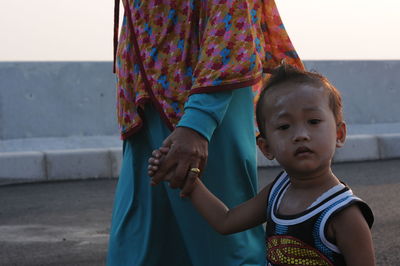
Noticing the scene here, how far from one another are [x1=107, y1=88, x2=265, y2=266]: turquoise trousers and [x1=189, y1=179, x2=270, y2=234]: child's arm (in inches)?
5.6

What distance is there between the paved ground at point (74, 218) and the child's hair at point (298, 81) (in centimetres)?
244

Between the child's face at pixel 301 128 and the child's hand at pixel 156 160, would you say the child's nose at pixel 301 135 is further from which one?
the child's hand at pixel 156 160

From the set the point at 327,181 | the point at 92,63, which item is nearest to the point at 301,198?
the point at 327,181

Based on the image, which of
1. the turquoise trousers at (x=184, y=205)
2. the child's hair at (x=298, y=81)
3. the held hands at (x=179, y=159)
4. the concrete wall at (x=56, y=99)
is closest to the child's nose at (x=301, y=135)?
the child's hair at (x=298, y=81)

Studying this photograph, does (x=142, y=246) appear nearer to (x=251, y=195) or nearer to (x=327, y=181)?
(x=251, y=195)

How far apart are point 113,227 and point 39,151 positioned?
6638mm

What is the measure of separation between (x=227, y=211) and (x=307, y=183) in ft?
1.00

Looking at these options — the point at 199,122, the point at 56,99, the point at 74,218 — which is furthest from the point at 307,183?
the point at 56,99

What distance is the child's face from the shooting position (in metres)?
2.18

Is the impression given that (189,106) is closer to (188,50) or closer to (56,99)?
(188,50)

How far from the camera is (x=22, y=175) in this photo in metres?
8.94

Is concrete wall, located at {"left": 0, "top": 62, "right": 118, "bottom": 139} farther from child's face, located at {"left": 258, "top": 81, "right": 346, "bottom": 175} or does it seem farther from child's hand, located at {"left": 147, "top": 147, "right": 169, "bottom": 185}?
child's face, located at {"left": 258, "top": 81, "right": 346, "bottom": 175}

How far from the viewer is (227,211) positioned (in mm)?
2484

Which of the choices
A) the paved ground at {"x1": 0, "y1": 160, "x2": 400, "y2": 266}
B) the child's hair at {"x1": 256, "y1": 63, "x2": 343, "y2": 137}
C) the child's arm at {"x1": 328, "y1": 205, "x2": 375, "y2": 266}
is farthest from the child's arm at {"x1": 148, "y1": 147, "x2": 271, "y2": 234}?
the paved ground at {"x1": 0, "y1": 160, "x2": 400, "y2": 266}
